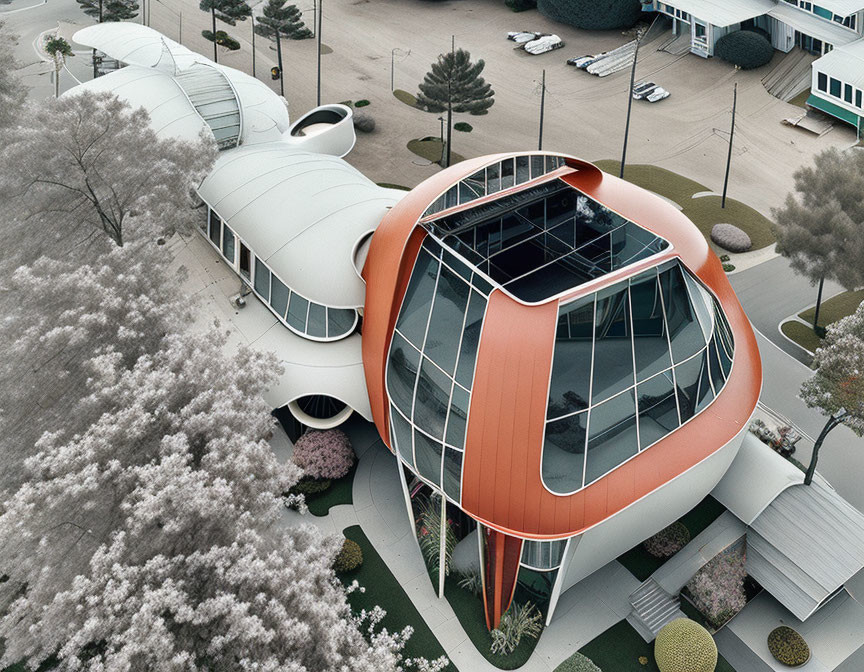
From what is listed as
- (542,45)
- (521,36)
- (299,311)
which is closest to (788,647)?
(299,311)

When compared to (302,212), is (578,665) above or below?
below

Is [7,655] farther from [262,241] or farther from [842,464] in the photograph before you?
[842,464]

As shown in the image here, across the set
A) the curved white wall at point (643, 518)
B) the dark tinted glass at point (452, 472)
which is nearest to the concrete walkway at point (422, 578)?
the curved white wall at point (643, 518)

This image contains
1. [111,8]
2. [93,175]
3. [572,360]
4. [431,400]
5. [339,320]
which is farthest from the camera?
[111,8]

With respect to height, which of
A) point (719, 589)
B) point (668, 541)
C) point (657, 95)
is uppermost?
point (657, 95)

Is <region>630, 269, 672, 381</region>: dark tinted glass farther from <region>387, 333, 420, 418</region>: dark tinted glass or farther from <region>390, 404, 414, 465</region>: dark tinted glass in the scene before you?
<region>390, 404, 414, 465</region>: dark tinted glass

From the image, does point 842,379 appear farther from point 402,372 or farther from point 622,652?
point 402,372
